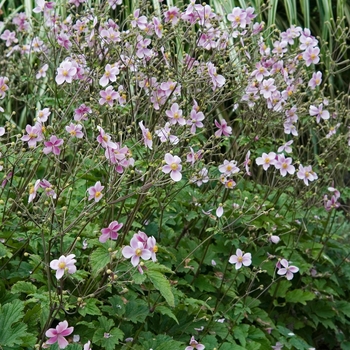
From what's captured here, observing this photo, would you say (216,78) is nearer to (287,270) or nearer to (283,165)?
(283,165)

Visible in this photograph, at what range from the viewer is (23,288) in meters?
1.95

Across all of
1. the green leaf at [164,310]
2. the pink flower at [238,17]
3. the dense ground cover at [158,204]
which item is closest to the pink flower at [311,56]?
the dense ground cover at [158,204]

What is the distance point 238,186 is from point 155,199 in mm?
683

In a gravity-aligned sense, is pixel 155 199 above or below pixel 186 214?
above

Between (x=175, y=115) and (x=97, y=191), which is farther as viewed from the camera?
(x=175, y=115)

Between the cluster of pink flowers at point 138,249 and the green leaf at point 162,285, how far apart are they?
0.09 m

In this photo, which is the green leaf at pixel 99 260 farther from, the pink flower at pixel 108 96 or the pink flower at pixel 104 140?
the pink flower at pixel 108 96

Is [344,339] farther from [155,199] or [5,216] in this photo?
[5,216]

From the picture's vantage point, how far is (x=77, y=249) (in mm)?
2146

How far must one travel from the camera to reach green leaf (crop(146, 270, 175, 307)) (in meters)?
1.70

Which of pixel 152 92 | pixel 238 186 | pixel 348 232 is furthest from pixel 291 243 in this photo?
pixel 152 92

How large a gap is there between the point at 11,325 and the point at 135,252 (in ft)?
1.25

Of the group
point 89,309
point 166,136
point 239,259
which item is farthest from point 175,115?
point 89,309

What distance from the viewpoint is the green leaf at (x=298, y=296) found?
108 inches
